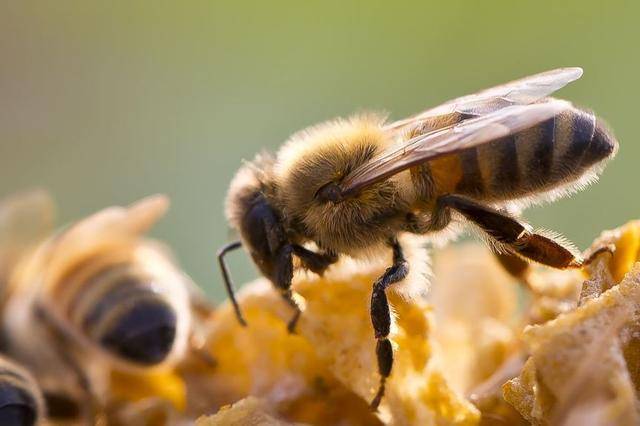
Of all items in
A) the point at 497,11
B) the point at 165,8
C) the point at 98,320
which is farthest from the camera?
the point at 165,8

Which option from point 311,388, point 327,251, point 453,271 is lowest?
point 453,271

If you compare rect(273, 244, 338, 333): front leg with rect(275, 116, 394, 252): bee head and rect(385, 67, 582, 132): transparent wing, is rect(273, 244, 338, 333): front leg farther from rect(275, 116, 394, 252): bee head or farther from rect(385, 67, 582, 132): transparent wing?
rect(385, 67, 582, 132): transparent wing

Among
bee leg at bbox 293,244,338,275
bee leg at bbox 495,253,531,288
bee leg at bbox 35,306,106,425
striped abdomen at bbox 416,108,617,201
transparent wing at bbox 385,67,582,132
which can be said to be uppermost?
transparent wing at bbox 385,67,582,132

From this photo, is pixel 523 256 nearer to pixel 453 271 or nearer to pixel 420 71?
pixel 453 271

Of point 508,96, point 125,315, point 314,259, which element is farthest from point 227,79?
point 508,96

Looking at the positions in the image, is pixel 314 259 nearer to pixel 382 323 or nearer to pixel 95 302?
pixel 382 323

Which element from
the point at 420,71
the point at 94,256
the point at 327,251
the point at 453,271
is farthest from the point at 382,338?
the point at 420,71

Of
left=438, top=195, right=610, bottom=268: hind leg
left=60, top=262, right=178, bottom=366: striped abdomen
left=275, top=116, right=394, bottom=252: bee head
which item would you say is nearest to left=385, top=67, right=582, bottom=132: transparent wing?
left=275, top=116, right=394, bottom=252: bee head
